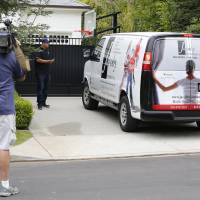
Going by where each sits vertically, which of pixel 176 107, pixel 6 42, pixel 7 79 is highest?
pixel 6 42

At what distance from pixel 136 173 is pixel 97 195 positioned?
1.41m

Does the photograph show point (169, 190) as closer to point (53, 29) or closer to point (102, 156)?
point (102, 156)

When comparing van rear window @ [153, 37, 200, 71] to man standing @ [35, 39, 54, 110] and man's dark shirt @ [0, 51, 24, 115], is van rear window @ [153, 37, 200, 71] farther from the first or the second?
man's dark shirt @ [0, 51, 24, 115]

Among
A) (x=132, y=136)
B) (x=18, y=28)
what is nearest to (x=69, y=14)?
(x=18, y=28)

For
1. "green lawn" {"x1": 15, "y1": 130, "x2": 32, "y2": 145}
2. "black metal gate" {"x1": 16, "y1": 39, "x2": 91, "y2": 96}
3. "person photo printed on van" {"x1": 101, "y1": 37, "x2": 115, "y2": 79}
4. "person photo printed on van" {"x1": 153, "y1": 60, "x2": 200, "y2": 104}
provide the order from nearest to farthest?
"green lawn" {"x1": 15, "y1": 130, "x2": 32, "y2": 145} → "person photo printed on van" {"x1": 153, "y1": 60, "x2": 200, "y2": 104} → "person photo printed on van" {"x1": 101, "y1": 37, "x2": 115, "y2": 79} → "black metal gate" {"x1": 16, "y1": 39, "x2": 91, "y2": 96}

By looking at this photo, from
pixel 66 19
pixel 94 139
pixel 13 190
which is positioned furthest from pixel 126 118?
pixel 66 19

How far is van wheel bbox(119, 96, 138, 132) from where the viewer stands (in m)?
11.5

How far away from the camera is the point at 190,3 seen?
1839cm

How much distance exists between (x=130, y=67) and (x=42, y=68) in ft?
12.7

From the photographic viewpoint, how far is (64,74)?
17984 mm

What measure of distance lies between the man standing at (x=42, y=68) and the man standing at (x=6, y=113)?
25.2ft

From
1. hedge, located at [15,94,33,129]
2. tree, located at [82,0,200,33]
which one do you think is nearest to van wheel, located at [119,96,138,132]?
hedge, located at [15,94,33,129]

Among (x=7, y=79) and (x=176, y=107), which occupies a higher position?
(x=7, y=79)

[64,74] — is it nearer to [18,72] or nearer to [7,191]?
[18,72]
